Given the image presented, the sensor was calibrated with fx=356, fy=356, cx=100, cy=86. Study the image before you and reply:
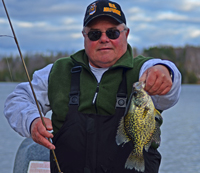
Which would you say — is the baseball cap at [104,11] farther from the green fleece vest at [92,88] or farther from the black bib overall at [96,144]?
the black bib overall at [96,144]

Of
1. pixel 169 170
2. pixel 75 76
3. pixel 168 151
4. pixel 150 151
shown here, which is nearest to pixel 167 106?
pixel 150 151

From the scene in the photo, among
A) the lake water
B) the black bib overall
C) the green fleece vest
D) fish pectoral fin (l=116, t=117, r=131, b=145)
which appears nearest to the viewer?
fish pectoral fin (l=116, t=117, r=131, b=145)

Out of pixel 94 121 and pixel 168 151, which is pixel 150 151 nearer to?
pixel 94 121

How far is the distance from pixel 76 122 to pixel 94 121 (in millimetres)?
168

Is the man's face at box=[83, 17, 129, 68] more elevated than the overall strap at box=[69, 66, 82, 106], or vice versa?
the man's face at box=[83, 17, 129, 68]

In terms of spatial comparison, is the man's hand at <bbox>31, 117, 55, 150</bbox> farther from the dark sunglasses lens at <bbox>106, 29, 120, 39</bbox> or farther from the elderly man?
the dark sunglasses lens at <bbox>106, 29, 120, 39</bbox>

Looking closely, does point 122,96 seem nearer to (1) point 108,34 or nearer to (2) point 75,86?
(2) point 75,86

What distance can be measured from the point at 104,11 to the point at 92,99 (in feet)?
2.72

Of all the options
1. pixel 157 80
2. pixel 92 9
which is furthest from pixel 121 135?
pixel 92 9

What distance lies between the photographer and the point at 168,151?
16609 millimetres

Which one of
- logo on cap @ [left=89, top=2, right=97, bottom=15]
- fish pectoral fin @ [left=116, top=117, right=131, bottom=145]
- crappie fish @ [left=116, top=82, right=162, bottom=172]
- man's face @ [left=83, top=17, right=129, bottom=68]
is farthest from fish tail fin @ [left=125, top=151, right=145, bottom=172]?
logo on cap @ [left=89, top=2, right=97, bottom=15]

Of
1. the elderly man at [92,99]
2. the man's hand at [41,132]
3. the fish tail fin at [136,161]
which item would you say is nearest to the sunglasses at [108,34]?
the elderly man at [92,99]

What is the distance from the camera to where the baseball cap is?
10.8 feet

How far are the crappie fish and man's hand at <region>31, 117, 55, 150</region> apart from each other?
1.79ft
